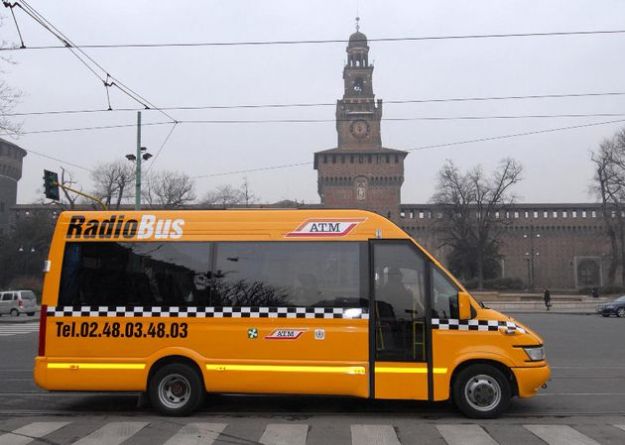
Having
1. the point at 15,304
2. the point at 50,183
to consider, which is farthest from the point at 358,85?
the point at 50,183

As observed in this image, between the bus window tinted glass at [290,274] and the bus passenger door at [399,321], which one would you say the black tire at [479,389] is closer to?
the bus passenger door at [399,321]

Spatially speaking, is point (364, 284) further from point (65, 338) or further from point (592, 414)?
point (65, 338)

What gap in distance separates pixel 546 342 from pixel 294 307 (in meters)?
12.7

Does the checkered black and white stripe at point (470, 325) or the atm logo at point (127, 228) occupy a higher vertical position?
the atm logo at point (127, 228)

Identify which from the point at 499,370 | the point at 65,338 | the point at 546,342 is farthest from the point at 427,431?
the point at 546,342

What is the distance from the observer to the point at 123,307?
8.02 metres

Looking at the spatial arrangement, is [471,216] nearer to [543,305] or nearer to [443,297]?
[543,305]

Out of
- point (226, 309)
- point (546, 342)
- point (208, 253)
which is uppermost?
point (208, 253)

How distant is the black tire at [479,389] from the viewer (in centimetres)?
746

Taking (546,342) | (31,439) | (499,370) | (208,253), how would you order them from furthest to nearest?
(546,342)
(208,253)
(499,370)
(31,439)

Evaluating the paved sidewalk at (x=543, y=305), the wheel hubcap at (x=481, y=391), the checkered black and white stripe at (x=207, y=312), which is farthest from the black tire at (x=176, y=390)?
the paved sidewalk at (x=543, y=305)

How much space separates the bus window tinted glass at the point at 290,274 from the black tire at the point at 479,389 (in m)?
1.58

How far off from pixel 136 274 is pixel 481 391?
4897 mm

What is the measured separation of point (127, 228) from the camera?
8.26m
